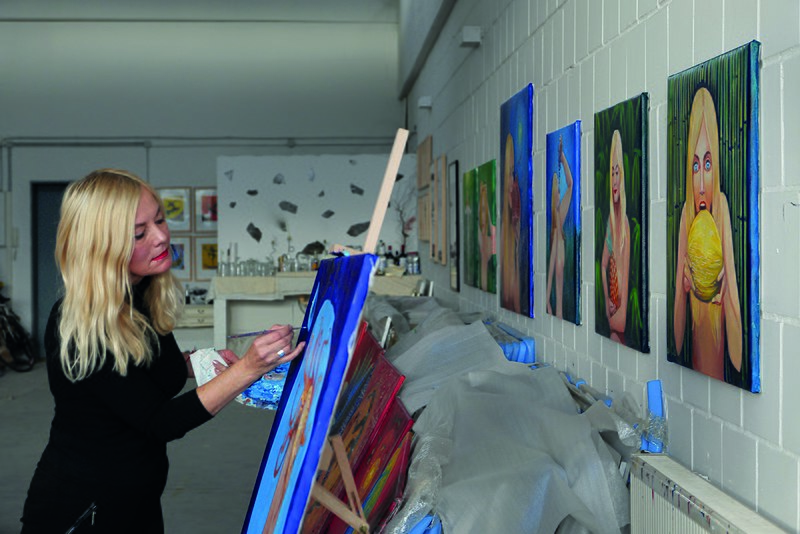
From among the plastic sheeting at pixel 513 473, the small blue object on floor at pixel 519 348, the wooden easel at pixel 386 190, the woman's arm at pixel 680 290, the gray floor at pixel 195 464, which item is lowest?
the gray floor at pixel 195 464

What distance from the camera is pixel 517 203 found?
13.3ft

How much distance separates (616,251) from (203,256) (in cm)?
912

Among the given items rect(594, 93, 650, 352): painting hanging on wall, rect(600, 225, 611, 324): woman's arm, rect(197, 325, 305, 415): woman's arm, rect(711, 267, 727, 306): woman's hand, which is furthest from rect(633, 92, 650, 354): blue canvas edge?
rect(197, 325, 305, 415): woman's arm

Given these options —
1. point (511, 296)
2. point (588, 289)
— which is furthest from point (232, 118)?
point (588, 289)

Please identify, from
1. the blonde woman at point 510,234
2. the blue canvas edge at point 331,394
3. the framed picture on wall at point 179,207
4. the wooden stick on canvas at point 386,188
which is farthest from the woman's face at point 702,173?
the framed picture on wall at point 179,207

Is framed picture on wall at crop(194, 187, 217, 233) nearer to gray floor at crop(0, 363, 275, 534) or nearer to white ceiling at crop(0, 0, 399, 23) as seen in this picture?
white ceiling at crop(0, 0, 399, 23)

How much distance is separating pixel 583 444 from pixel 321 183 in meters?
8.14

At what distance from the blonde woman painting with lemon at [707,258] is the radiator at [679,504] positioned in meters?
0.24

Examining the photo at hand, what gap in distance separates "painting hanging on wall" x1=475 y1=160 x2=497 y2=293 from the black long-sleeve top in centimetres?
270

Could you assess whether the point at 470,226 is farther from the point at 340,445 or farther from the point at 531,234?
the point at 340,445

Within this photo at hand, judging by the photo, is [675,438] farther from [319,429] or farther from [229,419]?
[229,419]

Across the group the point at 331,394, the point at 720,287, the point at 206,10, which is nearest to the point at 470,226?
the point at 720,287

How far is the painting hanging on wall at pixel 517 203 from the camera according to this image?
152 inches

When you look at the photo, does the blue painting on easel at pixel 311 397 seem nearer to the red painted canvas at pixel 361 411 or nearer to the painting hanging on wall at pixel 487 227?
the red painted canvas at pixel 361 411
